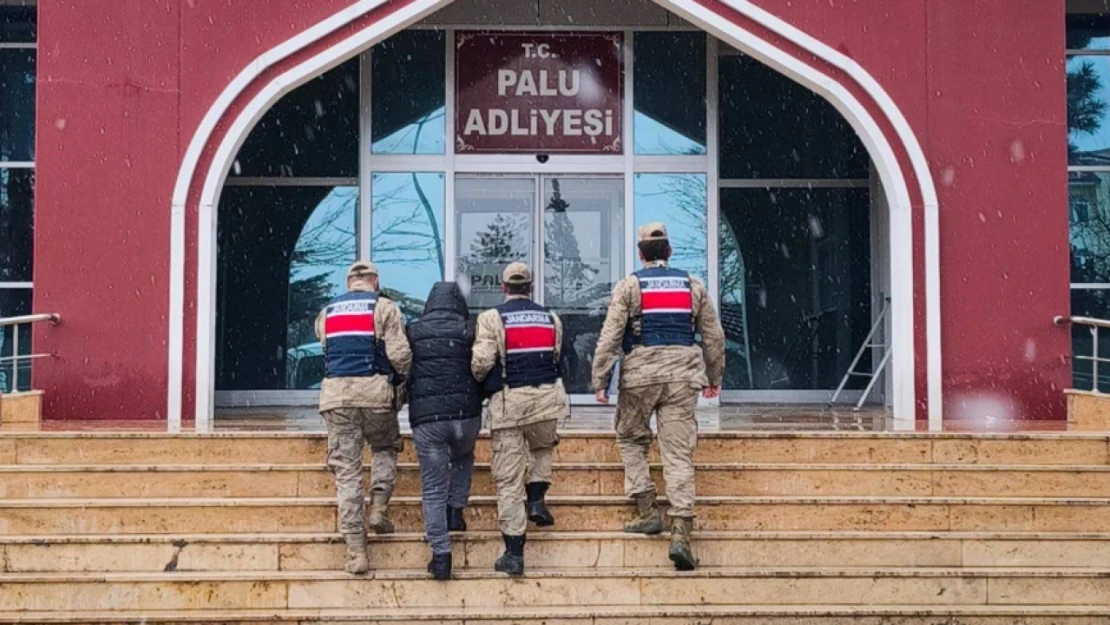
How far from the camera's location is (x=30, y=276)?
13.3 m

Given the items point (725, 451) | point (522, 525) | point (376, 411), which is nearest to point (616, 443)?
point (725, 451)

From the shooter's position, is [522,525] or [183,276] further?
Answer: [183,276]

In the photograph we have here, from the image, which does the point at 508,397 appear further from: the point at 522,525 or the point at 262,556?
the point at 262,556

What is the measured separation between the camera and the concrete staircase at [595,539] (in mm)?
Result: 7277

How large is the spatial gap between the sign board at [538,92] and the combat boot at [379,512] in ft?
18.8

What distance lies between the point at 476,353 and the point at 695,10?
4545 millimetres

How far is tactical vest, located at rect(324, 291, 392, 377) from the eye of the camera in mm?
7359

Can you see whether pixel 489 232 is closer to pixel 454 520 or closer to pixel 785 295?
pixel 785 295

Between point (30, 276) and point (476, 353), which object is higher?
point (30, 276)

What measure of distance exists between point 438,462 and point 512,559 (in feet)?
2.32

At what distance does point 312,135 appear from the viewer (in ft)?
42.2

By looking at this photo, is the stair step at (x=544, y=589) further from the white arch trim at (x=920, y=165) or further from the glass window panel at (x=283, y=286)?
the glass window panel at (x=283, y=286)

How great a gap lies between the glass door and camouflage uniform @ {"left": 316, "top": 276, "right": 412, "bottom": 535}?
17.2 ft

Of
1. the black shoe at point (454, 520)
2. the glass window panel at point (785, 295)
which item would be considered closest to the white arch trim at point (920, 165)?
the glass window panel at point (785, 295)
